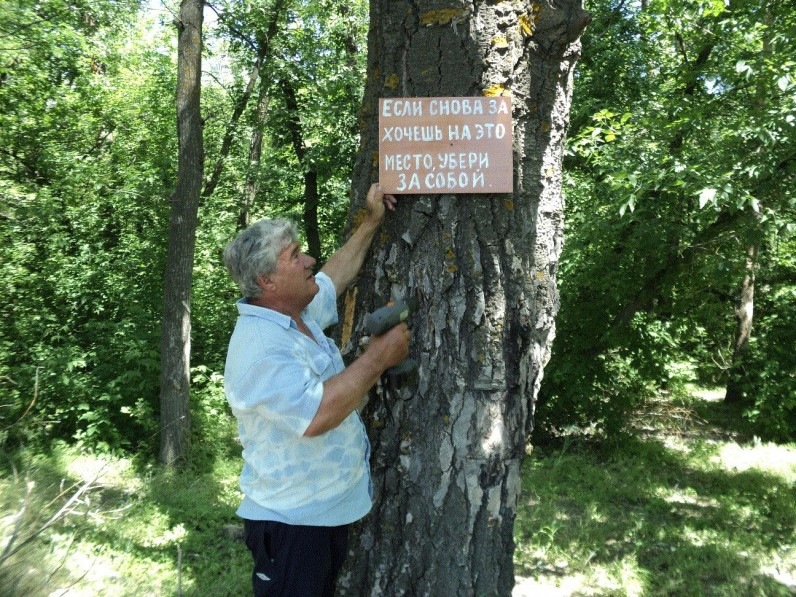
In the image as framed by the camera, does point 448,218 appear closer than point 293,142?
Yes

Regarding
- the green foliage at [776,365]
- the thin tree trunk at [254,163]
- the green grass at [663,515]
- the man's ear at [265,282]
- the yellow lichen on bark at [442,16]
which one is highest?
the thin tree trunk at [254,163]

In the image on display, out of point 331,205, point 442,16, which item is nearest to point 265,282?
point 442,16

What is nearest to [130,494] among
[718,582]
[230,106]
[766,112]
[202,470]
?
[202,470]

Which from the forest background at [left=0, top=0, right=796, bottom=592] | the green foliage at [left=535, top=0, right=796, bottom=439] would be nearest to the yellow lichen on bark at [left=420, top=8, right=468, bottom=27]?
the forest background at [left=0, top=0, right=796, bottom=592]

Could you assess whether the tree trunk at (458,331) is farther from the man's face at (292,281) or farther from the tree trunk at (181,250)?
the tree trunk at (181,250)

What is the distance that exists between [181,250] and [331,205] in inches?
162

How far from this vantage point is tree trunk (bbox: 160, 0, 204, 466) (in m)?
8.21

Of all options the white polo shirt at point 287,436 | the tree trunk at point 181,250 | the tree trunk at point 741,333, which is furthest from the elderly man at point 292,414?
the tree trunk at point 741,333

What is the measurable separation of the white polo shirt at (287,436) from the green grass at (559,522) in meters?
0.81

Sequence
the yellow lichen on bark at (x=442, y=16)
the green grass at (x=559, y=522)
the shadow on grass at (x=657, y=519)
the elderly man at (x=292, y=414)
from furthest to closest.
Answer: the shadow on grass at (x=657, y=519) < the green grass at (x=559, y=522) < the yellow lichen on bark at (x=442, y=16) < the elderly man at (x=292, y=414)

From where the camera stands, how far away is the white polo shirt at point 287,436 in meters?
2.05

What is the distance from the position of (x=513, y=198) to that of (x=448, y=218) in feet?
0.76

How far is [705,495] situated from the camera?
6.81 m

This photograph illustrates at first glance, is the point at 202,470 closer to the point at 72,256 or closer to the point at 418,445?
the point at 72,256
